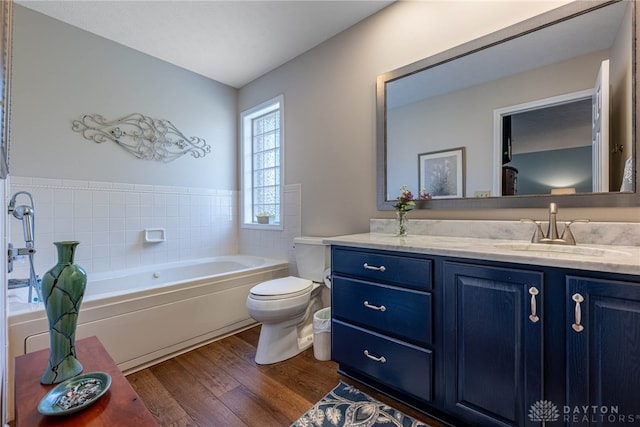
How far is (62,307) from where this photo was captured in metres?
0.90

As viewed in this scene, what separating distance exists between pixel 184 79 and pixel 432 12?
2.38 metres

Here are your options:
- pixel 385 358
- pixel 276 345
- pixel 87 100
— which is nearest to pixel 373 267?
pixel 385 358

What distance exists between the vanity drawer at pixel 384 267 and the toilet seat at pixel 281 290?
16.7 inches

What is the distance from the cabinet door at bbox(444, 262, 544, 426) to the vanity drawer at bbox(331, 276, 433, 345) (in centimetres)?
11

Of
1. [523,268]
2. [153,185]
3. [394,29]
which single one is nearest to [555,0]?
[394,29]

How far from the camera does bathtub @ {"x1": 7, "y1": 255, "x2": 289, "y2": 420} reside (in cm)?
154

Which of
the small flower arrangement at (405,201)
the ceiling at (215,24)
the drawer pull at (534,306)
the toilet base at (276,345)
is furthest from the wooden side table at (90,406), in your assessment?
the ceiling at (215,24)

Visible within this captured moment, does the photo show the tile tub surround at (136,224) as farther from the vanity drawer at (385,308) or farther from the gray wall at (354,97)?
the vanity drawer at (385,308)

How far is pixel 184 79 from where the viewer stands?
9.55 feet

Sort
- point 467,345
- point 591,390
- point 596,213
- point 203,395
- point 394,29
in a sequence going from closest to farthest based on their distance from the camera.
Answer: point 591,390 < point 467,345 < point 596,213 < point 203,395 < point 394,29

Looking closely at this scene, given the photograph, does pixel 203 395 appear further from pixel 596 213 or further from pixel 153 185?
pixel 596 213

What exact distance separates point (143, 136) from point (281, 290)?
1985mm

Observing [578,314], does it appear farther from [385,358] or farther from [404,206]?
[404,206]

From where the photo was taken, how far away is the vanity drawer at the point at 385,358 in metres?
1.35
